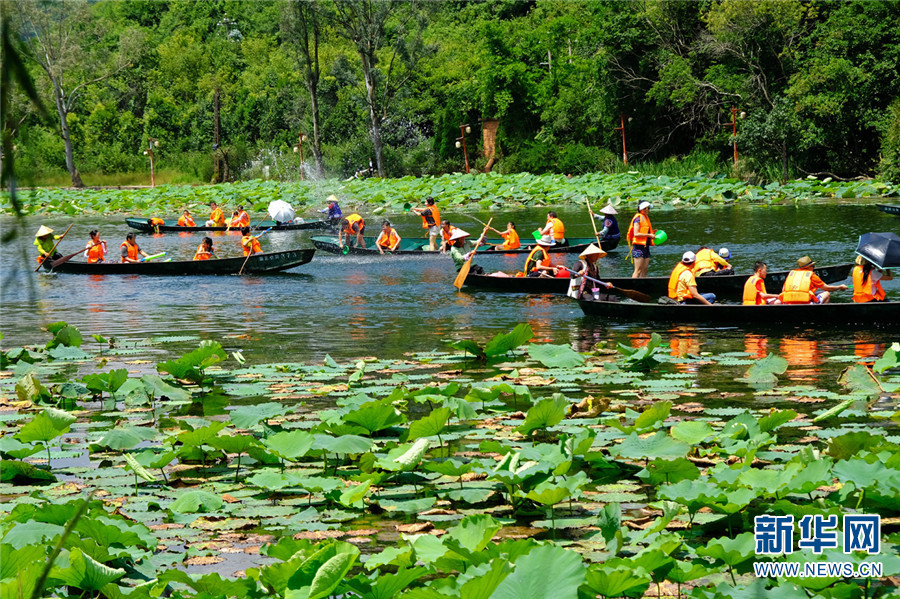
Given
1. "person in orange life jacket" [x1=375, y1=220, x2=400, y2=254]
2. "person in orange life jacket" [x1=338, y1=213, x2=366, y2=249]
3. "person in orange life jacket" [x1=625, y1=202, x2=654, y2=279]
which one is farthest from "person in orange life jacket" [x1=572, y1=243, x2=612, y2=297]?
"person in orange life jacket" [x1=338, y1=213, x2=366, y2=249]

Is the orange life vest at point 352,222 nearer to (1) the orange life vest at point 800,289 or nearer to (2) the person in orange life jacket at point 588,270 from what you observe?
(2) the person in orange life jacket at point 588,270

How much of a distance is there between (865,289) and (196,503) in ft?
31.1

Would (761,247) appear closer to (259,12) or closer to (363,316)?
(363,316)

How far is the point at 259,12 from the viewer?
82.3m

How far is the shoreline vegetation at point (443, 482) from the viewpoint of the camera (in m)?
3.55

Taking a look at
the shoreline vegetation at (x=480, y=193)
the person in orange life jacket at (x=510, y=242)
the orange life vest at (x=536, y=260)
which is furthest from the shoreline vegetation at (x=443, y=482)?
the shoreline vegetation at (x=480, y=193)

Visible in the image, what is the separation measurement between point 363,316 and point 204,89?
58.1m

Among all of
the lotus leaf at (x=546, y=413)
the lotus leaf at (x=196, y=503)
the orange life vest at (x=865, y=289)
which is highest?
the lotus leaf at (x=546, y=413)

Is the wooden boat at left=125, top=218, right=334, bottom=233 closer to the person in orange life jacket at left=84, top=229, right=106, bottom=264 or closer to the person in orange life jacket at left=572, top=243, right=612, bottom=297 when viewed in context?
the person in orange life jacket at left=84, top=229, right=106, bottom=264

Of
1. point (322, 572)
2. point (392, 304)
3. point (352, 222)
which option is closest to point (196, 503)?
point (322, 572)

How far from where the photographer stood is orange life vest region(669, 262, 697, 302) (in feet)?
41.7

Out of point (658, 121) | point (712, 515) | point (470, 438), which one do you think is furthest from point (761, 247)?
point (658, 121)

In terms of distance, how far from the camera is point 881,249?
11430mm

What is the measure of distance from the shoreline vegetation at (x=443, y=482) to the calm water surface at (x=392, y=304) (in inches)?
72.1
